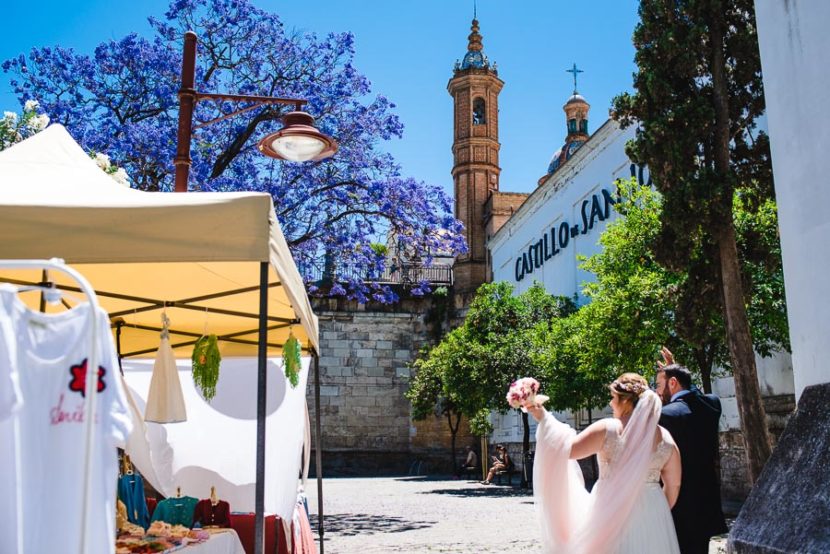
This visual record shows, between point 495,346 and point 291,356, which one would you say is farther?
point 495,346

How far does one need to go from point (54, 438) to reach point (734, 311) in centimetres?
813

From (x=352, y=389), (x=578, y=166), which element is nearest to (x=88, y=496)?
(x=578, y=166)

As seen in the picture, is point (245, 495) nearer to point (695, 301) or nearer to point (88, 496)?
point (88, 496)

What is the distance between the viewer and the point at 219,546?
5473 mm

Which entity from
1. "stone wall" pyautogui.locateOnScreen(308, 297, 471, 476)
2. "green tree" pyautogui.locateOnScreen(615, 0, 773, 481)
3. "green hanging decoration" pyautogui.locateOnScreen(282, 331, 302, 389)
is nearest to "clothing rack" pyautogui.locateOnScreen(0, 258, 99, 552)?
"green hanging decoration" pyautogui.locateOnScreen(282, 331, 302, 389)

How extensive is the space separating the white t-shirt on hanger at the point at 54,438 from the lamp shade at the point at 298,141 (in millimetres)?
4535

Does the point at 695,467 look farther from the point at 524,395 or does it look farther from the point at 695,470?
the point at 524,395

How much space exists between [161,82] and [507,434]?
20821 mm

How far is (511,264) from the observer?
32312 mm

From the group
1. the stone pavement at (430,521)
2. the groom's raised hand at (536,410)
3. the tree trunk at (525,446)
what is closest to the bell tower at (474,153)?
the tree trunk at (525,446)

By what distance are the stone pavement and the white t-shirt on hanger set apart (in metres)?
7.71

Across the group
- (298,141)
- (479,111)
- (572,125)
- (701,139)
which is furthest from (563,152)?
(298,141)

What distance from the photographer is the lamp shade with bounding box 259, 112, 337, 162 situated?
23.2 ft

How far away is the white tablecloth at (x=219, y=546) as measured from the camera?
A: 4.96m
